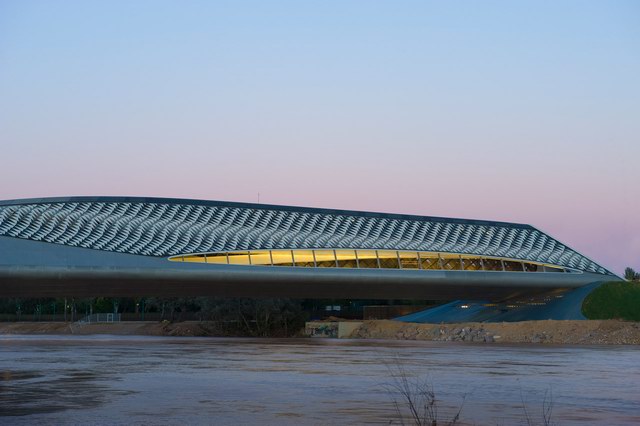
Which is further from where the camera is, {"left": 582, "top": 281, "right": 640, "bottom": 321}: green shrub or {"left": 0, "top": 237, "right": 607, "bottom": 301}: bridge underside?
{"left": 582, "top": 281, "right": 640, "bottom": 321}: green shrub

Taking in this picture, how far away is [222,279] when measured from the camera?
7544 centimetres

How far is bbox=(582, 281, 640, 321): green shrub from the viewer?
79.3 meters

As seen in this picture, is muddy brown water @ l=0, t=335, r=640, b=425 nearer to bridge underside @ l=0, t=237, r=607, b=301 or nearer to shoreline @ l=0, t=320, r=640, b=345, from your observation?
shoreline @ l=0, t=320, r=640, b=345

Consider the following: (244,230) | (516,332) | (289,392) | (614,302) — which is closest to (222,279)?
(244,230)

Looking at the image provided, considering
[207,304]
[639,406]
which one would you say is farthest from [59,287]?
[639,406]

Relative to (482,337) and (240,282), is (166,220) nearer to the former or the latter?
(240,282)

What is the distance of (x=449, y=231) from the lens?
8675cm

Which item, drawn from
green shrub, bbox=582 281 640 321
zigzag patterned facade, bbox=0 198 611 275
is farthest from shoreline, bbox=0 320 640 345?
zigzag patterned facade, bbox=0 198 611 275

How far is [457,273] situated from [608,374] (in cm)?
5315

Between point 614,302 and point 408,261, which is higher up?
point 408,261

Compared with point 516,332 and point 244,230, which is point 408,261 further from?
point 244,230

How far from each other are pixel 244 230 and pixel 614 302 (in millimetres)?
30025

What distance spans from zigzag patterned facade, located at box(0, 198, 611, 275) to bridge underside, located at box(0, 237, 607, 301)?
1.17 meters

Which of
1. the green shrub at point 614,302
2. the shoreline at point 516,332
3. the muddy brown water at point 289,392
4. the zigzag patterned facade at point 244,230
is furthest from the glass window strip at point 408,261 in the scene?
the muddy brown water at point 289,392
